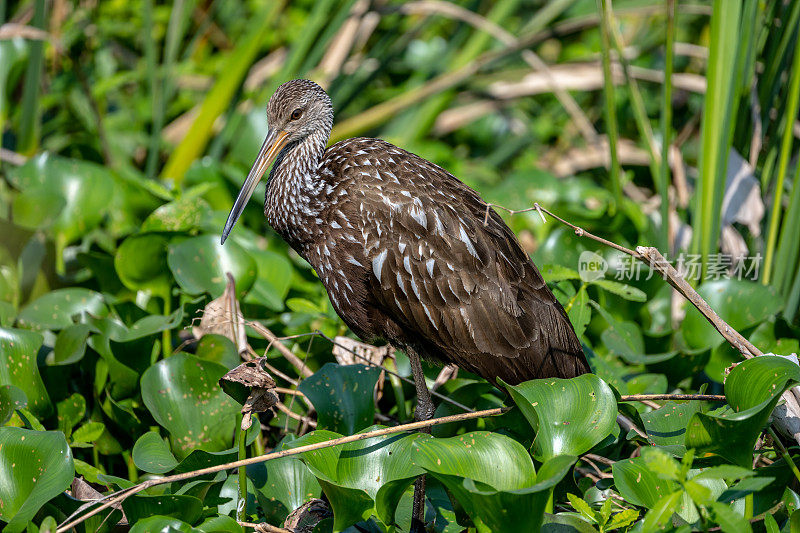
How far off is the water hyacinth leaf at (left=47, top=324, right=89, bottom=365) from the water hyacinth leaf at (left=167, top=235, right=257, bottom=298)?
510mm

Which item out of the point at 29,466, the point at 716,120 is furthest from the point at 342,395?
the point at 716,120

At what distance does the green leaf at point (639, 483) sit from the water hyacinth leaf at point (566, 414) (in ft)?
0.40

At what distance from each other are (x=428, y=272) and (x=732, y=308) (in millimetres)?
1496

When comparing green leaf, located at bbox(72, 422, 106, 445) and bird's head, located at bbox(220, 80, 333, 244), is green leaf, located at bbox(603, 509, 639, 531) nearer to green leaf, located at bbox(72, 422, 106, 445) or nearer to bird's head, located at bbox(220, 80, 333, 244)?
bird's head, located at bbox(220, 80, 333, 244)

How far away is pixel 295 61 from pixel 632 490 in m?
3.43

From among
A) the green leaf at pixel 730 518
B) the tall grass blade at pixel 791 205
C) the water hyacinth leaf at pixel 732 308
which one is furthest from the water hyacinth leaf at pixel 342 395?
the tall grass blade at pixel 791 205

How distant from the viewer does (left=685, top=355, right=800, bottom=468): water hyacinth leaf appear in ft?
8.30

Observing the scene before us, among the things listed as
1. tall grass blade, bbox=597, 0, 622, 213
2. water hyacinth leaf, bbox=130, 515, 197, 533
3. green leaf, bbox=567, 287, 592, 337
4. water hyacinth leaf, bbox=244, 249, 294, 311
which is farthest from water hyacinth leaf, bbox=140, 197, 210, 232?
tall grass blade, bbox=597, 0, 622, 213

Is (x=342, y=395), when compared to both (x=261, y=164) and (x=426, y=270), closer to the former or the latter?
(x=426, y=270)

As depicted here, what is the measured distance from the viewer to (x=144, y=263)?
3.78 meters

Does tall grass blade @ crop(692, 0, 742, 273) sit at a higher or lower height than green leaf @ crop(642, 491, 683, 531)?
higher

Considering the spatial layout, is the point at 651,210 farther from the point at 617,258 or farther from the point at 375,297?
the point at 375,297

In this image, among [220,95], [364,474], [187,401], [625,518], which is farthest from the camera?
[220,95]

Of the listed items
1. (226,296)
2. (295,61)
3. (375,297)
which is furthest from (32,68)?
(375,297)
